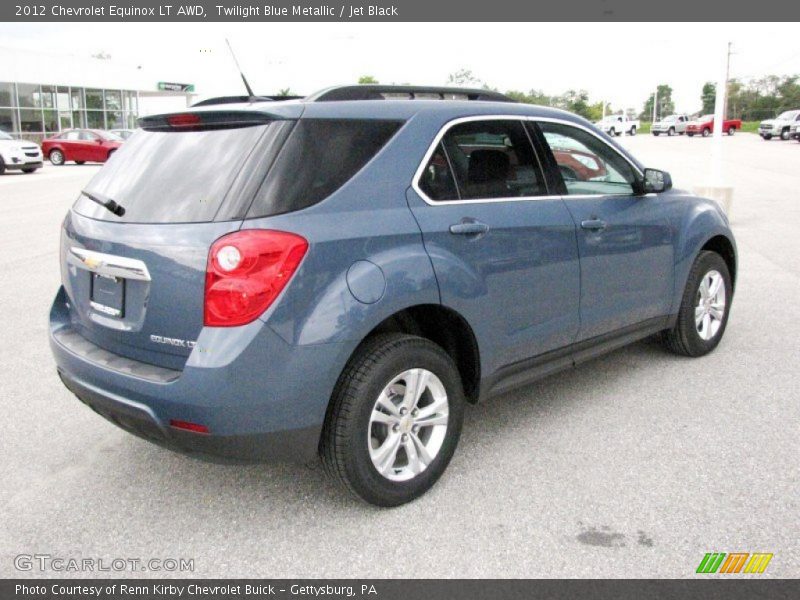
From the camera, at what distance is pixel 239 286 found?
9.44 ft

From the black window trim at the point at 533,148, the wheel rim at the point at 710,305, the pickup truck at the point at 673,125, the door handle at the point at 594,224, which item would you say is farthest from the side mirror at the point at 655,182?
the pickup truck at the point at 673,125

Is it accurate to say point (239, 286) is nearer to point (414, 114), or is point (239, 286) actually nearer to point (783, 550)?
point (414, 114)

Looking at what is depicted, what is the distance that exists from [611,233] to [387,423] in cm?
193

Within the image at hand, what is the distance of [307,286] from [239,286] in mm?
263

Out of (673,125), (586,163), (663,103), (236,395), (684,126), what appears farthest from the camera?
(663,103)

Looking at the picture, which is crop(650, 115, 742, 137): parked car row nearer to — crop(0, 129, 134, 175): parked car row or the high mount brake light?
crop(0, 129, 134, 175): parked car row

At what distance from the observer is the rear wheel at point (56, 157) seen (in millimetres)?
31469

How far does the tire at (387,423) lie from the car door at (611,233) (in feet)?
3.87

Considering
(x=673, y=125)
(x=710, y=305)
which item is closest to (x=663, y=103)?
(x=673, y=125)

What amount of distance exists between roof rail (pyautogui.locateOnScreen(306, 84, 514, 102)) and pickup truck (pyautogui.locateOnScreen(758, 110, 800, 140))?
51052mm

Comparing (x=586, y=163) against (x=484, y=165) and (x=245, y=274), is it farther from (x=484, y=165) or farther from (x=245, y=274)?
(x=245, y=274)

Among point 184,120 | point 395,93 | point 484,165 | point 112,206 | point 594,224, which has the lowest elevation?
point 594,224

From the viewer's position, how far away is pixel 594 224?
4262mm

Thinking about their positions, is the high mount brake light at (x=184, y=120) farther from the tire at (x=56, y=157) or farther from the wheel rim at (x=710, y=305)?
the tire at (x=56, y=157)
